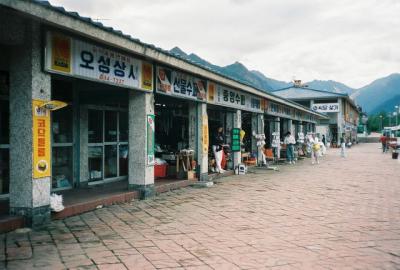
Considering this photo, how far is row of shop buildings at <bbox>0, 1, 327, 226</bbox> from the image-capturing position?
5.80m

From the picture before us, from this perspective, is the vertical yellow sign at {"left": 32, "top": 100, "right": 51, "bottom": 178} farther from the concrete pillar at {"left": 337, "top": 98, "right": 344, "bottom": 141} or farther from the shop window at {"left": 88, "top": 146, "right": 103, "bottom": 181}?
the concrete pillar at {"left": 337, "top": 98, "right": 344, "bottom": 141}

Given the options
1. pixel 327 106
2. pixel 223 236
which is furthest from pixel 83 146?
pixel 327 106

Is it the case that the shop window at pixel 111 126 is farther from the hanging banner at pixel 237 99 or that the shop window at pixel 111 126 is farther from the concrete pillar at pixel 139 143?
the hanging banner at pixel 237 99

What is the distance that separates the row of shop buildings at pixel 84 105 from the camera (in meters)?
5.80

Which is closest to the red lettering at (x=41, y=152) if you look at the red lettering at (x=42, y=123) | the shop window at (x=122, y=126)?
the red lettering at (x=42, y=123)

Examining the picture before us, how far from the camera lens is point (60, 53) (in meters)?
6.24

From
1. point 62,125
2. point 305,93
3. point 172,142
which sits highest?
point 305,93

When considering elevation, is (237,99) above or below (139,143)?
above

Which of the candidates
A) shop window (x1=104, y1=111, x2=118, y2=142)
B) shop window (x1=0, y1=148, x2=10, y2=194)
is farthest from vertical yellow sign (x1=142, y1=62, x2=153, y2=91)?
shop window (x1=0, y1=148, x2=10, y2=194)

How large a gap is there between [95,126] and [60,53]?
427 centimetres

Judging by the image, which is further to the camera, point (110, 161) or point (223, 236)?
point (110, 161)

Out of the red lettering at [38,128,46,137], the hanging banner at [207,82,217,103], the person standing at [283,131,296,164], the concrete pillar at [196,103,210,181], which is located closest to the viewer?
the red lettering at [38,128,46,137]

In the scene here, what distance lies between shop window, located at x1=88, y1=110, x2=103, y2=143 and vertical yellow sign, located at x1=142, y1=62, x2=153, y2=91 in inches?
88.2

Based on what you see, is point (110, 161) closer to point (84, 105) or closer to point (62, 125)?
point (84, 105)
